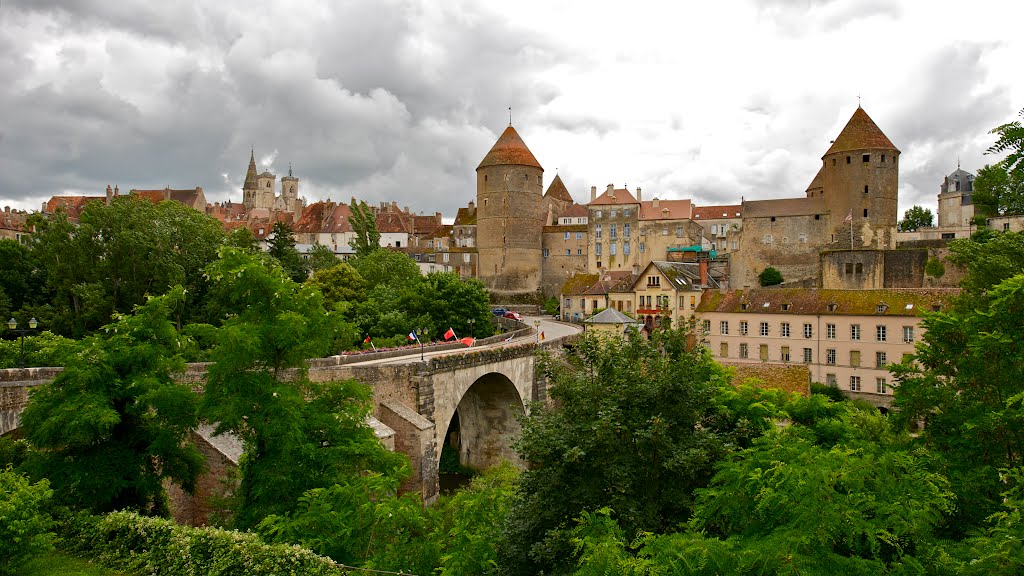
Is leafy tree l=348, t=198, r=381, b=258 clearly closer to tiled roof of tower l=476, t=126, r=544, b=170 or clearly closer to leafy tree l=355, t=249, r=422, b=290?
leafy tree l=355, t=249, r=422, b=290

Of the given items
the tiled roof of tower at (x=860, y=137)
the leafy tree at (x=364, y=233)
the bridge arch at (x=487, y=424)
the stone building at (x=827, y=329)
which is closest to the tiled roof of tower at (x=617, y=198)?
the tiled roof of tower at (x=860, y=137)

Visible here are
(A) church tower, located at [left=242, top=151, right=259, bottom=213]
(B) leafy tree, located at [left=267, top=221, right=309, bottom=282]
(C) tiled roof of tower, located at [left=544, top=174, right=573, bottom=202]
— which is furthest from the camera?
(A) church tower, located at [left=242, top=151, right=259, bottom=213]

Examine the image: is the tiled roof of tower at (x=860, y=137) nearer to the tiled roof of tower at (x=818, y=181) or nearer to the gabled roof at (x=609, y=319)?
the tiled roof of tower at (x=818, y=181)

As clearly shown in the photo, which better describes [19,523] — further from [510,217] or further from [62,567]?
[510,217]

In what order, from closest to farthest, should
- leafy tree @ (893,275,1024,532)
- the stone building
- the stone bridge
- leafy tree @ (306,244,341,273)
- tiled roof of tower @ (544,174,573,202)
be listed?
leafy tree @ (893,275,1024,532), the stone bridge, the stone building, leafy tree @ (306,244,341,273), tiled roof of tower @ (544,174,573,202)

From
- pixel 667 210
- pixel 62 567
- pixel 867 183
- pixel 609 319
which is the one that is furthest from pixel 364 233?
pixel 62 567

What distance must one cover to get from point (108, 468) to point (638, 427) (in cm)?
1028

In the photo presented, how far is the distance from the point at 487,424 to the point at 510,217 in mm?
41940

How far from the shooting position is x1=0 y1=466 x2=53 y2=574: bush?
10.1 metres

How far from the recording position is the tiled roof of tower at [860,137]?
61.8 meters

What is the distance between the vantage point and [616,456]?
11.5 meters

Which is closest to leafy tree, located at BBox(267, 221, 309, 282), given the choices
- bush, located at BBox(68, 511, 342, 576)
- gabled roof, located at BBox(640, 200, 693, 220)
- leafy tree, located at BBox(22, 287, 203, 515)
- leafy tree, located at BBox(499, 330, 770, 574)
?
gabled roof, located at BBox(640, 200, 693, 220)

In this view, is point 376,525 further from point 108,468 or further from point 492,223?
point 492,223

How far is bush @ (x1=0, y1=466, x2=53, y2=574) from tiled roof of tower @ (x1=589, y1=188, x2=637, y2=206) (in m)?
70.1
